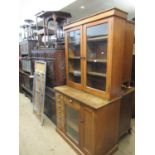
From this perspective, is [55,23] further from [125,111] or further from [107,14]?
[125,111]

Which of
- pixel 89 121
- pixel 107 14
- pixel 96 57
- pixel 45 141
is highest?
pixel 107 14

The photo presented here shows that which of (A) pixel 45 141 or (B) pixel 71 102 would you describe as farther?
(A) pixel 45 141

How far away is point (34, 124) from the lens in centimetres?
319

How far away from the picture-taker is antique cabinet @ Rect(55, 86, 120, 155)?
6.08ft

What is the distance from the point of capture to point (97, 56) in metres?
2.17

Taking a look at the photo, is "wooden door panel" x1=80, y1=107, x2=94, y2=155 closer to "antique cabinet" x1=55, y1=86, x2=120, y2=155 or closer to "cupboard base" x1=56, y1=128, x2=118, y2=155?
"antique cabinet" x1=55, y1=86, x2=120, y2=155

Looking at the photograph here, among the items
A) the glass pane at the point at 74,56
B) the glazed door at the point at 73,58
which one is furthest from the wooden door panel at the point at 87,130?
the glass pane at the point at 74,56

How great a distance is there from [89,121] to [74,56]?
1.16 m

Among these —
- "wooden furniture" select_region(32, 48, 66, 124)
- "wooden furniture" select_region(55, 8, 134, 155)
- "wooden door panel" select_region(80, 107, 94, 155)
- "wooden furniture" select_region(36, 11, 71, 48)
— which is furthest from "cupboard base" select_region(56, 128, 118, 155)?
"wooden furniture" select_region(36, 11, 71, 48)

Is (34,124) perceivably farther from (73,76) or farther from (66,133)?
(73,76)

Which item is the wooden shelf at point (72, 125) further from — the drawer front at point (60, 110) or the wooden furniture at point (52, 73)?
the wooden furniture at point (52, 73)

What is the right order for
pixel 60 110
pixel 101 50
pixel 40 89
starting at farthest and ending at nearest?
1. pixel 40 89
2. pixel 60 110
3. pixel 101 50

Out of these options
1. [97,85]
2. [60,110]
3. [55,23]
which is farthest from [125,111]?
[55,23]
